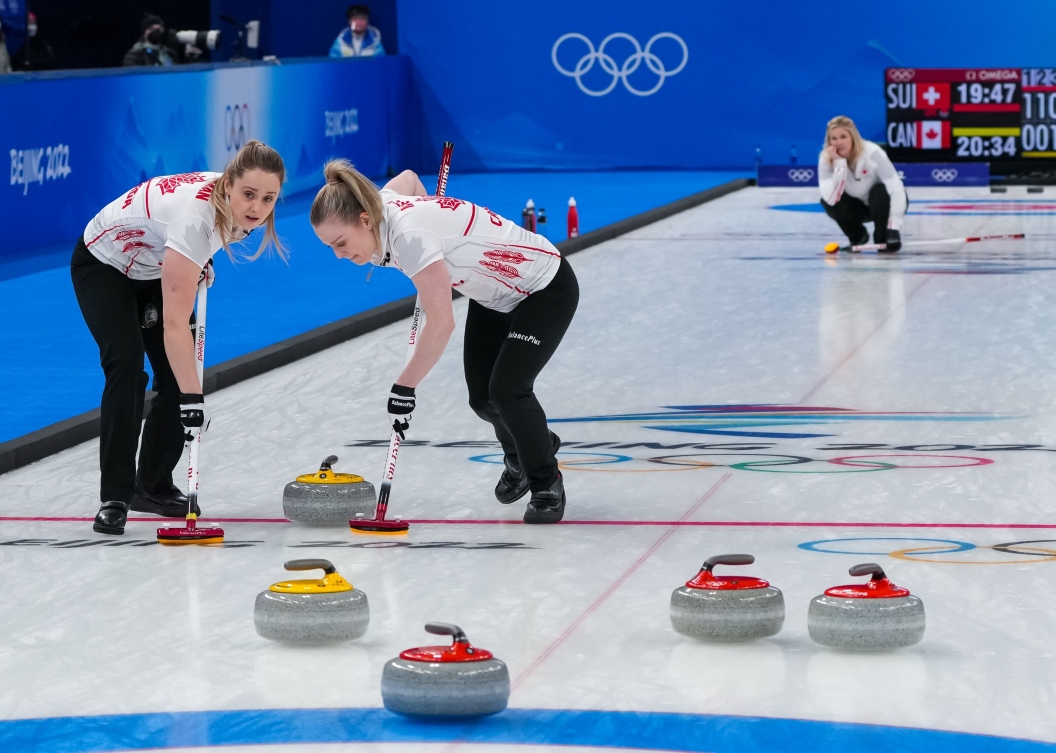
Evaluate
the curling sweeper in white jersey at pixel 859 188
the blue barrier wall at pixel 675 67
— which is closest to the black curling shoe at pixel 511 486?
the curling sweeper in white jersey at pixel 859 188

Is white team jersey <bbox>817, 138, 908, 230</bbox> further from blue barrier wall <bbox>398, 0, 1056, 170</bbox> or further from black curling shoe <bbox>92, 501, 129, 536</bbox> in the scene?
blue barrier wall <bbox>398, 0, 1056, 170</bbox>

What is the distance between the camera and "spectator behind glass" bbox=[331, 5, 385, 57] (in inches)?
856

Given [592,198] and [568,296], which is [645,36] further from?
[568,296]

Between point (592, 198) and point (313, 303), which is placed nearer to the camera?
point (313, 303)

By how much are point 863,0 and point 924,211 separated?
5557 mm

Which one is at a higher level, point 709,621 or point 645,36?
point 645,36

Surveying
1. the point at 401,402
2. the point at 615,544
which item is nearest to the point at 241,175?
the point at 401,402

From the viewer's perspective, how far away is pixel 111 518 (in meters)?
5.30

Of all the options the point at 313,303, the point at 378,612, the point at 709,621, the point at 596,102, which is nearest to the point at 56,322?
the point at 313,303

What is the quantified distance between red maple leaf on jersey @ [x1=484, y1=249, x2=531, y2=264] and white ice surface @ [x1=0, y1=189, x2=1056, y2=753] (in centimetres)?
87

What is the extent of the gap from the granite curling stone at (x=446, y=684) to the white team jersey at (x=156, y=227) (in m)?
1.90

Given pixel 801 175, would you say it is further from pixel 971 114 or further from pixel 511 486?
pixel 511 486

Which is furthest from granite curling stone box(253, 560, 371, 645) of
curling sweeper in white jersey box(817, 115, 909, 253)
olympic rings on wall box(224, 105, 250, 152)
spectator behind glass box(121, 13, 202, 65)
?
spectator behind glass box(121, 13, 202, 65)

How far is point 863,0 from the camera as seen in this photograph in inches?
843
